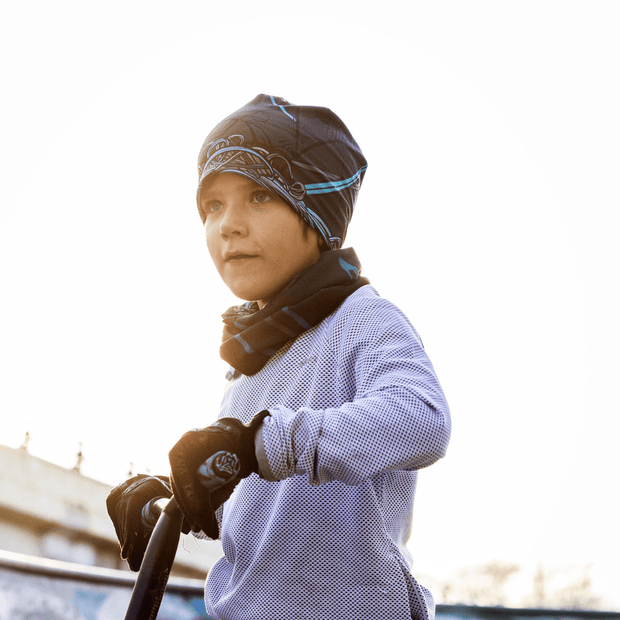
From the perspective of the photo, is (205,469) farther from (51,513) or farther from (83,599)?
(51,513)

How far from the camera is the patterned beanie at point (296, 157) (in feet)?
4.83

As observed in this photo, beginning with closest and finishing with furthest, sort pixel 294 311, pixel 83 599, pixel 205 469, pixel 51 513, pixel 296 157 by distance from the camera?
1. pixel 205 469
2. pixel 294 311
3. pixel 296 157
4. pixel 83 599
5. pixel 51 513

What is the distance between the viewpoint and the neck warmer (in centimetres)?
139

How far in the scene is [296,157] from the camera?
4.96ft

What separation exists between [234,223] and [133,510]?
0.72m

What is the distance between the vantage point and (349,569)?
1.15 meters

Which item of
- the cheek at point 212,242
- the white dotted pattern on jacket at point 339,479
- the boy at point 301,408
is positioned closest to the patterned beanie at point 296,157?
the boy at point 301,408

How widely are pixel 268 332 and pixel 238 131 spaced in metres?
0.53

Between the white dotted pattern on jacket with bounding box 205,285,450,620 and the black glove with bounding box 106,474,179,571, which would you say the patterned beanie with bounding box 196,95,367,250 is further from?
the black glove with bounding box 106,474,179,571

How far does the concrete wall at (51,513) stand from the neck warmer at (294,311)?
1558 cm

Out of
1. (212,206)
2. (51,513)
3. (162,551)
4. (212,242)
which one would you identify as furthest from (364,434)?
(51,513)

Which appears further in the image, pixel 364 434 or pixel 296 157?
pixel 296 157

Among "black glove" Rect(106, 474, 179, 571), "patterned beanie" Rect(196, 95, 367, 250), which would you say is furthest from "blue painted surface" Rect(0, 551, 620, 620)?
"patterned beanie" Rect(196, 95, 367, 250)

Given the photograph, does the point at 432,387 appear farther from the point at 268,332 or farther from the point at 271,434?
the point at 268,332
